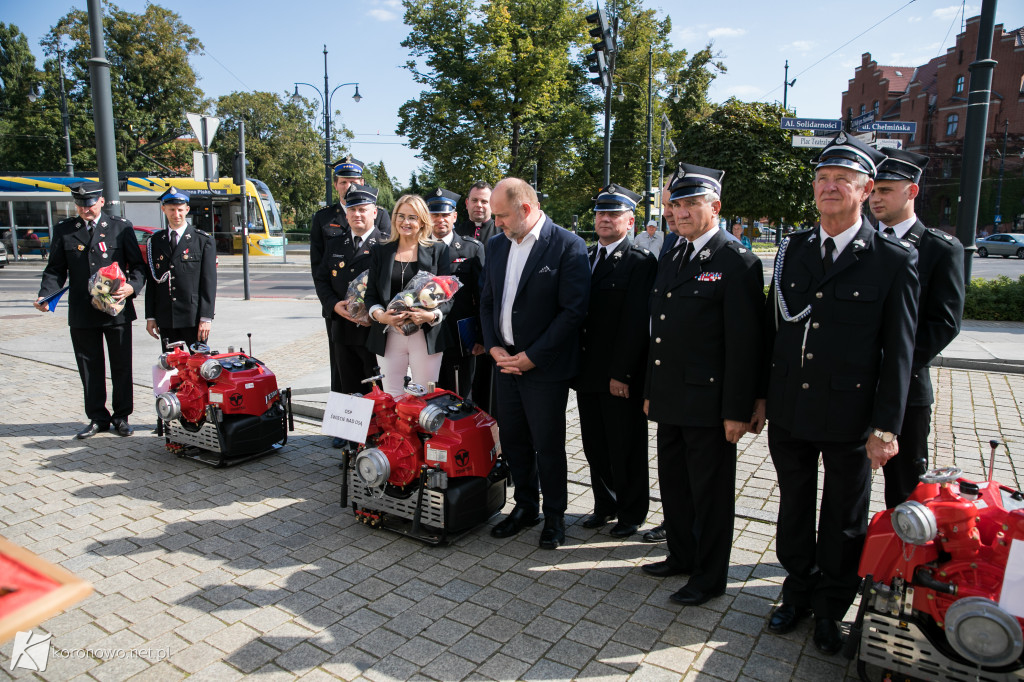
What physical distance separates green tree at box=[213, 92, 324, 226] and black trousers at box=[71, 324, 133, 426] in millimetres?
40284

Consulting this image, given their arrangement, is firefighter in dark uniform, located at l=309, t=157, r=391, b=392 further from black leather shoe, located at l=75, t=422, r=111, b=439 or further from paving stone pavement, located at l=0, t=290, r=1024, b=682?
black leather shoe, located at l=75, t=422, r=111, b=439

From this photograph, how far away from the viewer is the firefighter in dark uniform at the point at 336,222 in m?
5.76

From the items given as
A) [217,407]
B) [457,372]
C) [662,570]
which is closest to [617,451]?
[662,570]

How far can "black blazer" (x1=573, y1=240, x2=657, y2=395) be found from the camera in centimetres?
397

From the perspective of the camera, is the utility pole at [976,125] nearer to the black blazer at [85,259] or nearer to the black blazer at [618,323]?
the black blazer at [618,323]

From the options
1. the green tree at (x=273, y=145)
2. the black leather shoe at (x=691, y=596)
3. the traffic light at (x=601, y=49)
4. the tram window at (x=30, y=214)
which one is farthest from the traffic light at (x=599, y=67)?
the green tree at (x=273, y=145)

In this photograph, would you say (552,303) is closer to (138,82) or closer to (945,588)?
(945,588)

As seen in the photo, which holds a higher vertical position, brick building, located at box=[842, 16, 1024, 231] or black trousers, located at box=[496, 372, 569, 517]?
brick building, located at box=[842, 16, 1024, 231]

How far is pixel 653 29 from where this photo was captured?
31875 millimetres

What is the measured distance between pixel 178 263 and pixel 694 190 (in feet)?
15.3

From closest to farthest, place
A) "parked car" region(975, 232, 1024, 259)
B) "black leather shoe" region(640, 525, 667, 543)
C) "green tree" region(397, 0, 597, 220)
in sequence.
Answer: "black leather shoe" region(640, 525, 667, 543) < "green tree" region(397, 0, 597, 220) < "parked car" region(975, 232, 1024, 259)

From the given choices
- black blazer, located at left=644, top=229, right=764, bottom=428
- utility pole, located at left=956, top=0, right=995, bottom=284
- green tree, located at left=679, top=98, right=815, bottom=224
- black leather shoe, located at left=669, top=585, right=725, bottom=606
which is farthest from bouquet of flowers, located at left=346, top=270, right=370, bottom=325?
green tree, located at left=679, top=98, right=815, bottom=224

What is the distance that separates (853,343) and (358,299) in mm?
3510

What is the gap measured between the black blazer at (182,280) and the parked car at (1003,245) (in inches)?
1573
